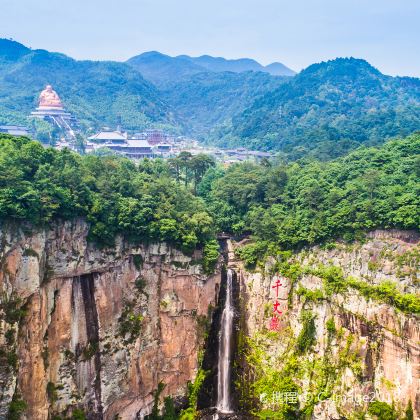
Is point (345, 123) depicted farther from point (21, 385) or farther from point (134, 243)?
point (21, 385)

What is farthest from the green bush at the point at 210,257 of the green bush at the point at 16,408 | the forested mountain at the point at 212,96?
the forested mountain at the point at 212,96

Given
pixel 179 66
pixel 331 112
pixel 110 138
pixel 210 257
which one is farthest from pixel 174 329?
pixel 179 66

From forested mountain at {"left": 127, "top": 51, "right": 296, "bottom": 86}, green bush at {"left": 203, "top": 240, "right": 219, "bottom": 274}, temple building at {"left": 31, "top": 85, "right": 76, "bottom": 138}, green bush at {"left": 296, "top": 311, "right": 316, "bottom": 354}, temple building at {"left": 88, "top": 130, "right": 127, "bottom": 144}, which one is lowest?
green bush at {"left": 296, "top": 311, "right": 316, "bottom": 354}

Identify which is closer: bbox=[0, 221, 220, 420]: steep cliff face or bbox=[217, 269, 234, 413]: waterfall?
bbox=[0, 221, 220, 420]: steep cliff face

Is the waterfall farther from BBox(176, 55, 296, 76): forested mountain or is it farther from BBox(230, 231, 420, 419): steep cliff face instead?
BBox(176, 55, 296, 76): forested mountain

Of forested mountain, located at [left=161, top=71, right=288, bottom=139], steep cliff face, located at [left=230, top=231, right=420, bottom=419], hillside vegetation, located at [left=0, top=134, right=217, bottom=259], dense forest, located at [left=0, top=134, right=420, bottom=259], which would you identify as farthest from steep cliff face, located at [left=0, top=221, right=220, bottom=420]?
forested mountain, located at [left=161, top=71, right=288, bottom=139]

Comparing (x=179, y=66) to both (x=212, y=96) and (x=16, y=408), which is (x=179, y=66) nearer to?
(x=212, y=96)
